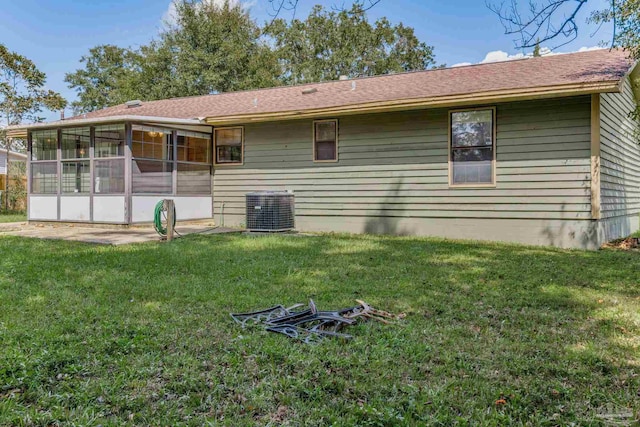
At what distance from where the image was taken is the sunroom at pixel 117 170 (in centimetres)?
909

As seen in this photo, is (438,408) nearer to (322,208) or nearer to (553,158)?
(553,158)

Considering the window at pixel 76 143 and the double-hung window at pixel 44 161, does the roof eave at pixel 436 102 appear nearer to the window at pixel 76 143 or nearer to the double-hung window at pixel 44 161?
the window at pixel 76 143

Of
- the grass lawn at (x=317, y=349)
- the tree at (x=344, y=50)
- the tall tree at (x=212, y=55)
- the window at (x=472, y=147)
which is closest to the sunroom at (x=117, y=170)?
the grass lawn at (x=317, y=349)

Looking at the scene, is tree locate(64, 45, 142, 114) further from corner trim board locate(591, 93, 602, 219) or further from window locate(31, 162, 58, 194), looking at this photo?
corner trim board locate(591, 93, 602, 219)

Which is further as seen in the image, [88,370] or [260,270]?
[260,270]

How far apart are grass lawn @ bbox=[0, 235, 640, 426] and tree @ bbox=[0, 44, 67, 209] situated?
50.3ft

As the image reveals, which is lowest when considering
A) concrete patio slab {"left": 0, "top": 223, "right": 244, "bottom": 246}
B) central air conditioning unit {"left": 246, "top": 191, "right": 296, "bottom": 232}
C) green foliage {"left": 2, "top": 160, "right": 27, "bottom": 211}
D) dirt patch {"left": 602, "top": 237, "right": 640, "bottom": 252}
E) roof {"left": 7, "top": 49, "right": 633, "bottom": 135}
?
dirt patch {"left": 602, "top": 237, "right": 640, "bottom": 252}

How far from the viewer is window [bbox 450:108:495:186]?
7844mm

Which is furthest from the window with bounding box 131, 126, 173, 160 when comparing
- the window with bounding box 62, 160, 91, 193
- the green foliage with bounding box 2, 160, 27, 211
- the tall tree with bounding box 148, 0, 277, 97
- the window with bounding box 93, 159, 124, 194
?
the tall tree with bounding box 148, 0, 277, 97

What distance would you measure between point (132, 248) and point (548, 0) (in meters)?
5.85

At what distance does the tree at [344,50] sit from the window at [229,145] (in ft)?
53.9

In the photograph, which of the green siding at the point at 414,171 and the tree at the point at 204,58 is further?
the tree at the point at 204,58

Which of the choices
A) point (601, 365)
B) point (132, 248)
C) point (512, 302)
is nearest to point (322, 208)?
point (132, 248)

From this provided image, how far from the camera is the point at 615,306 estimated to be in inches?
141
